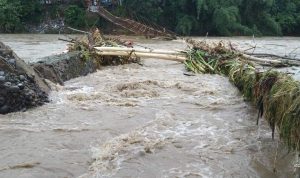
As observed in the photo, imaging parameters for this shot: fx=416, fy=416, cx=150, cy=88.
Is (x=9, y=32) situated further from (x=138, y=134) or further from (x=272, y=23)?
(x=138, y=134)

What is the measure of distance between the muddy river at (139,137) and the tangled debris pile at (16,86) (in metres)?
0.22

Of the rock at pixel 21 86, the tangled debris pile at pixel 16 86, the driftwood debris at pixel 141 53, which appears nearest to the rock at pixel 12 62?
the tangled debris pile at pixel 16 86

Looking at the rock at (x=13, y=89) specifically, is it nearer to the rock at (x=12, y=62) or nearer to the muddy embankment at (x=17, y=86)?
the muddy embankment at (x=17, y=86)

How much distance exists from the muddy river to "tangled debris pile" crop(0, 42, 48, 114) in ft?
0.73

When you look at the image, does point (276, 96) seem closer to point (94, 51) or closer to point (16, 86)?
point (16, 86)

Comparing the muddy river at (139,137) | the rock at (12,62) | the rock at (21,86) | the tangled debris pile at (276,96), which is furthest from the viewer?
the rock at (12,62)

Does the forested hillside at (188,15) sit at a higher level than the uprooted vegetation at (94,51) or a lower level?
higher

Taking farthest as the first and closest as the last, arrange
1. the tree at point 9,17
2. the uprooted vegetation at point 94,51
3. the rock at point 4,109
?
the tree at point 9,17 → the uprooted vegetation at point 94,51 → the rock at point 4,109

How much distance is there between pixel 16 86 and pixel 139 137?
103 inches

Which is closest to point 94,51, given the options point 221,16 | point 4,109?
point 4,109

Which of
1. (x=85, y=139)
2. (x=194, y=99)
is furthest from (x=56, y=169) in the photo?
(x=194, y=99)

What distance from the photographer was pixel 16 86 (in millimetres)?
7328

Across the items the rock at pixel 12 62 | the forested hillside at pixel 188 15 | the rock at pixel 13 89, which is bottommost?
the rock at pixel 13 89

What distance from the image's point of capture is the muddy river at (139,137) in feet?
16.3
